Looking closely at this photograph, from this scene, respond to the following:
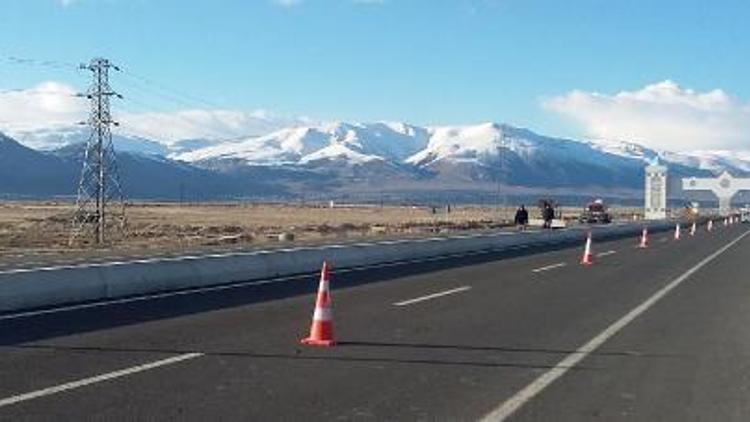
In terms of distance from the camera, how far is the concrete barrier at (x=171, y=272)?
17.8 meters

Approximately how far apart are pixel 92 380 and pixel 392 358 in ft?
10.5

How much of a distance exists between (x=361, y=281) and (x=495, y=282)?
2827mm

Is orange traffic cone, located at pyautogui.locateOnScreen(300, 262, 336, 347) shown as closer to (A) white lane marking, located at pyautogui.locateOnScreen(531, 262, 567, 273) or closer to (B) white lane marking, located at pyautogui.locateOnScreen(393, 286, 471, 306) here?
(B) white lane marking, located at pyautogui.locateOnScreen(393, 286, 471, 306)

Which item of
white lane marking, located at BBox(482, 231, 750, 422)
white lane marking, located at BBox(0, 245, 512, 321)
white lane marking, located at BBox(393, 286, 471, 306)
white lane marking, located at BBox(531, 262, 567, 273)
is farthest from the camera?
white lane marking, located at BBox(531, 262, 567, 273)

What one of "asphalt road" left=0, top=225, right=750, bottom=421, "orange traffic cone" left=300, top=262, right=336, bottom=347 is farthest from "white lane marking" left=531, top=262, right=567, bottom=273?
"orange traffic cone" left=300, top=262, right=336, bottom=347

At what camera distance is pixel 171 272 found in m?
22.0

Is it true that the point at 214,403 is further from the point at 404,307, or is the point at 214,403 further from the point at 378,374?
the point at 404,307

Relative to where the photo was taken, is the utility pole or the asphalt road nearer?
the asphalt road

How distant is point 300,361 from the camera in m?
11.4

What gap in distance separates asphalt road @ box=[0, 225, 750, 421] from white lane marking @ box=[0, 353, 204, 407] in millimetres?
25

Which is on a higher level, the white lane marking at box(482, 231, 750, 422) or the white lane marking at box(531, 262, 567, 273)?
the white lane marking at box(482, 231, 750, 422)

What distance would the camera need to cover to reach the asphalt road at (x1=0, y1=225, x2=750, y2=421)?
898 centimetres

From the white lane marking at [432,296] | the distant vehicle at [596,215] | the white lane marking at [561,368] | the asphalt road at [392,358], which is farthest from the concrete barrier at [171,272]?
the distant vehicle at [596,215]

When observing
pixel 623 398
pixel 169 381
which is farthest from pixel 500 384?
pixel 169 381
